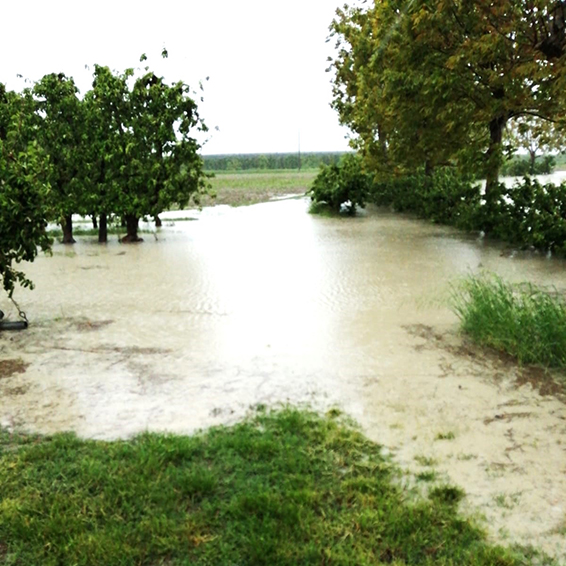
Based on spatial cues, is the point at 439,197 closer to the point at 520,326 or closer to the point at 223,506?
the point at 520,326

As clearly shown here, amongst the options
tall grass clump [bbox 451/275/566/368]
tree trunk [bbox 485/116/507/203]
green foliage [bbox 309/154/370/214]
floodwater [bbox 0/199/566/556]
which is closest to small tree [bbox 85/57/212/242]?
floodwater [bbox 0/199/566/556]

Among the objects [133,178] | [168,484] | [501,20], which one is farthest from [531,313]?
[133,178]

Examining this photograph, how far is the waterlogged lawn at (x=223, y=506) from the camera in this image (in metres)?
2.76

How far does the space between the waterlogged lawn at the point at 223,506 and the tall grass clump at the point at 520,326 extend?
2194 mm

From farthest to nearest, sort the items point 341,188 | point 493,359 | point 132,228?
point 341,188 < point 132,228 < point 493,359

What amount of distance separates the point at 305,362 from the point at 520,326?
6.21 ft

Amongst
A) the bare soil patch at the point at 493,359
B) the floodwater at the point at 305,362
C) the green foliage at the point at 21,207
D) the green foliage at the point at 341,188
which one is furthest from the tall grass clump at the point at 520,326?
the green foliage at the point at 341,188

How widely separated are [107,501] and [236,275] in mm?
6788

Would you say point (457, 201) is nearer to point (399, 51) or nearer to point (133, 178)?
point (399, 51)

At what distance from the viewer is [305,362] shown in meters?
5.57

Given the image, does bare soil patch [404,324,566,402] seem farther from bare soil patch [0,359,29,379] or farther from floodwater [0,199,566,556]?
bare soil patch [0,359,29,379]

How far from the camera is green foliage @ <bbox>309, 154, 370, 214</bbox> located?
65.1ft

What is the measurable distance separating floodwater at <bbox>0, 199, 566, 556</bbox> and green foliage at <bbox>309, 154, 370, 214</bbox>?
29.2ft

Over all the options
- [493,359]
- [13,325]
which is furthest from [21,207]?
[493,359]
